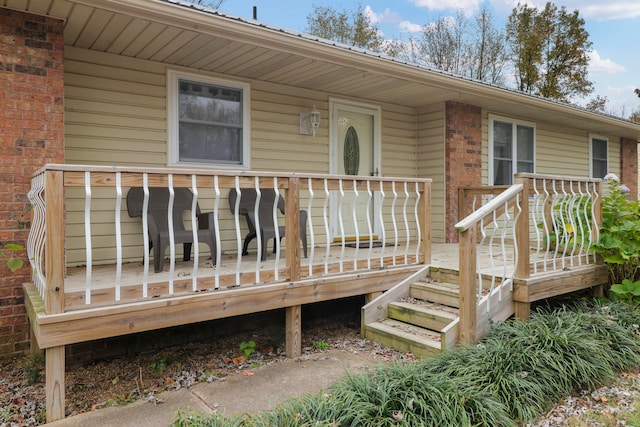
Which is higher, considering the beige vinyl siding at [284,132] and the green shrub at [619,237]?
the beige vinyl siding at [284,132]

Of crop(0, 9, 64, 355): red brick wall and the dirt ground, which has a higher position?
crop(0, 9, 64, 355): red brick wall

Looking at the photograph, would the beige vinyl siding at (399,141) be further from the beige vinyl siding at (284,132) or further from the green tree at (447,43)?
the green tree at (447,43)

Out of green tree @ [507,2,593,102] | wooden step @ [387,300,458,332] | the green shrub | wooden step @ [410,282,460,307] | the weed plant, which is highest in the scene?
green tree @ [507,2,593,102]

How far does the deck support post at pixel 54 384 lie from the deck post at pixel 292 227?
1782 mm

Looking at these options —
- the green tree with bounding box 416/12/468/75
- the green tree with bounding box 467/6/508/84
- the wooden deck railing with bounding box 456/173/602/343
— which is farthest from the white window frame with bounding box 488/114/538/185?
the green tree with bounding box 416/12/468/75

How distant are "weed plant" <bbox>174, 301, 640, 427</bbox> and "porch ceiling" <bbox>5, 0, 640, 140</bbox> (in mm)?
3060

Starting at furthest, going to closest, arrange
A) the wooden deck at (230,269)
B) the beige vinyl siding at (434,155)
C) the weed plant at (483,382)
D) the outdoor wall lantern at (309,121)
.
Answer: the beige vinyl siding at (434,155)
the outdoor wall lantern at (309,121)
the wooden deck at (230,269)
the weed plant at (483,382)

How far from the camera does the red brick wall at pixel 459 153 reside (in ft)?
22.8

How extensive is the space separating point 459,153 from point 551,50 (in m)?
12.9

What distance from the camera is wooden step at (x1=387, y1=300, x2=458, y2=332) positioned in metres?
3.84

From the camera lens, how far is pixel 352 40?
1625 centimetres

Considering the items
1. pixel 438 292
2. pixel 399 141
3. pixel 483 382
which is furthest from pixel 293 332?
pixel 399 141

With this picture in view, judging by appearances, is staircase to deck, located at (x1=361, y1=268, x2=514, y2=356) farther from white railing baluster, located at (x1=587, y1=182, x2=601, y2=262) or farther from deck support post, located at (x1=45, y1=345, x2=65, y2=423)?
deck support post, located at (x1=45, y1=345, x2=65, y2=423)

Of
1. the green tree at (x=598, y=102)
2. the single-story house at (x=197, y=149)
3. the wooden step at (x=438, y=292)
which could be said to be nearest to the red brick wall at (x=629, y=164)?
the single-story house at (x=197, y=149)
